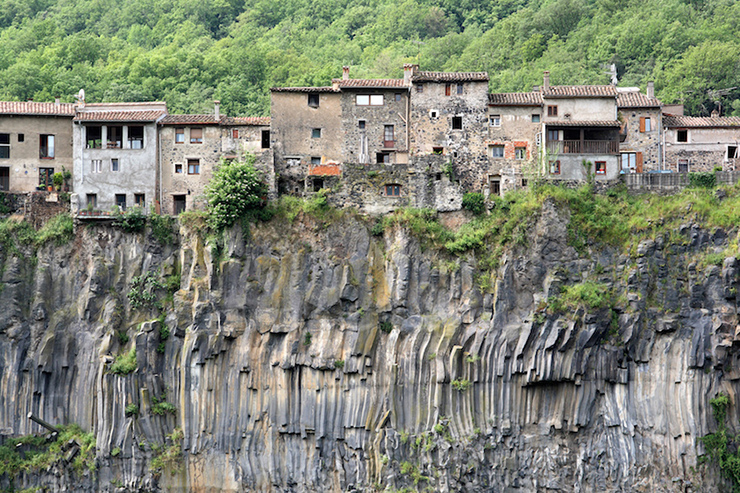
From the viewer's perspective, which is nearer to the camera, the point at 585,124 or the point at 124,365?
the point at 124,365

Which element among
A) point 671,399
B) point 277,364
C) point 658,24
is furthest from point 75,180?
point 658,24

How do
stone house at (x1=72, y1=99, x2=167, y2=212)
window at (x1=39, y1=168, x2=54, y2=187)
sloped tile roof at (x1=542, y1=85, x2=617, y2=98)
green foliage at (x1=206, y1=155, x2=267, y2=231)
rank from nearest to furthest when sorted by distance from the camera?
green foliage at (x1=206, y1=155, x2=267, y2=231) → stone house at (x1=72, y1=99, x2=167, y2=212) → sloped tile roof at (x1=542, y1=85, x2=617, y2=98) → window at (x1=39, y1=168, x2=54, y2=187)

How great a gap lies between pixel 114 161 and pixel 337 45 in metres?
49.7

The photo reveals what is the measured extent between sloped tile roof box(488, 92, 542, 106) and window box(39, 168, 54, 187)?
2624cm

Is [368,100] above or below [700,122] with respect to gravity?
above

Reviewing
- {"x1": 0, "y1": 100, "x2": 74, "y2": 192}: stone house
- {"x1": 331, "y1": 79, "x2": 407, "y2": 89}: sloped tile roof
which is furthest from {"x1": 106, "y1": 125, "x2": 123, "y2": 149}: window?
{"x1": 331, "y1": 79, "x2": 407, "y2": 89}: sloped tile roof

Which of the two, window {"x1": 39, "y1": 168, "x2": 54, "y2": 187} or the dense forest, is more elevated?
the dense forest

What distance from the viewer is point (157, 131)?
210 ft

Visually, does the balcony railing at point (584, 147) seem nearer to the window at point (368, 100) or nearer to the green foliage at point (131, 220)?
the window at point (368, 100)

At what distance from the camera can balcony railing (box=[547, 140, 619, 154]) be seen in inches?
2477

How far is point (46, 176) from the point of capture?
64062mm

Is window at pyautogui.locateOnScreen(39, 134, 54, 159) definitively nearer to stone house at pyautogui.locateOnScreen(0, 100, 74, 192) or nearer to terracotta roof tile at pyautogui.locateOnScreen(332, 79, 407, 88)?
stone house at pyautogui.locateOnScreen(0, 100, 74, 192)

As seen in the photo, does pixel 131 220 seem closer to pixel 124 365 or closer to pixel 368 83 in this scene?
pixel 124 365

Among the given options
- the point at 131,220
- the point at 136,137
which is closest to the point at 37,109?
the point at 136,137
